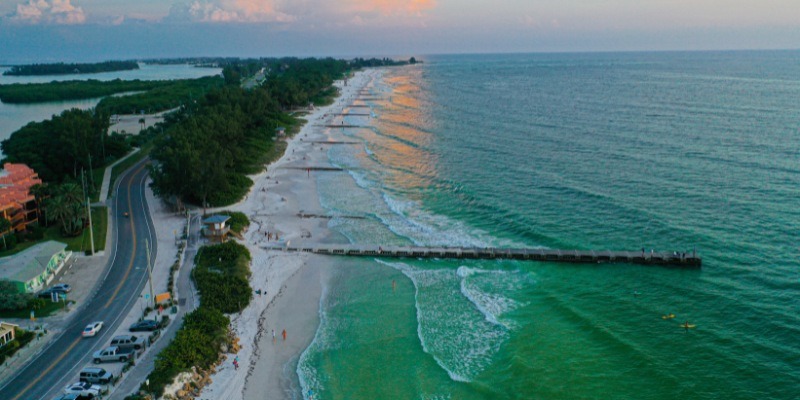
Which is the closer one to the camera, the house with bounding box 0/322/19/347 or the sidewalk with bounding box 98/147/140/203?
the house with bounding box 0/322/19/347

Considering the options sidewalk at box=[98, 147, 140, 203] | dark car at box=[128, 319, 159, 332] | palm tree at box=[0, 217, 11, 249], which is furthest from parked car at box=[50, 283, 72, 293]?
sidewalk at box=[98, 147, 140, 203]

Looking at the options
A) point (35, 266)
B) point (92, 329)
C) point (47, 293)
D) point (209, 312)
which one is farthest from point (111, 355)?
point (35, 266)

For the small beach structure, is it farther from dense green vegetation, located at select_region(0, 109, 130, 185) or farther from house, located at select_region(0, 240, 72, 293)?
dense green vegetation, located at select_region(0, 109, 130, 185)

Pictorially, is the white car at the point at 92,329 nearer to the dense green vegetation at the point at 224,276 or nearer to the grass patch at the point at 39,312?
the grass patch at the point at 39,312

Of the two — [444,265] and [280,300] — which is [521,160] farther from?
[280,300]

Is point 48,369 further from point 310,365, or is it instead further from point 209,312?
point 310,365

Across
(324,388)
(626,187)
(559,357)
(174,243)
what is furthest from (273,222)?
(626,187)
